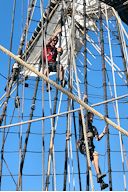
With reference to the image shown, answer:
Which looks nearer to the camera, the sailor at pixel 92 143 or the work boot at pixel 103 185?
the work boot at pixel 103 185

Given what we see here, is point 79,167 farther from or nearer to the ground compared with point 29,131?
nearer to the ground

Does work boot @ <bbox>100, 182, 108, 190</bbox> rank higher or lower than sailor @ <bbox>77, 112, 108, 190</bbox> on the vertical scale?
lower

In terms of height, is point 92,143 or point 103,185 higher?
point 92,143

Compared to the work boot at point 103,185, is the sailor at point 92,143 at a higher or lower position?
higher

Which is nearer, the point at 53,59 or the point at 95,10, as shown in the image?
the point at 53,59

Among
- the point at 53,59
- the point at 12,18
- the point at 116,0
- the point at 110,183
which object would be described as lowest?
the point at 110,183

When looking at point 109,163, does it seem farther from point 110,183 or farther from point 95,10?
point 95,10

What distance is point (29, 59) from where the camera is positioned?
920 cm

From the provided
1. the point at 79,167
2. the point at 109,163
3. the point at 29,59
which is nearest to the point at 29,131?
the point at 79,167

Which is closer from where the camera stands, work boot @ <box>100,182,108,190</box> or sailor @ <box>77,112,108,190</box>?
work boot @ <box>100,182,108,190</box>

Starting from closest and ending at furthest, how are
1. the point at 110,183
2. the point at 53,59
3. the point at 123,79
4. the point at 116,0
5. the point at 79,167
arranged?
1. the point at 116,0
2. the point at 110,183
3. the point at 79,167
4. the point at 53,59
5. the point at 123,79

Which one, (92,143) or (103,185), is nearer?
(103,185)

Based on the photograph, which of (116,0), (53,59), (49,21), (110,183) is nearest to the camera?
(116,0)

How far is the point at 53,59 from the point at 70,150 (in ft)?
5.99
